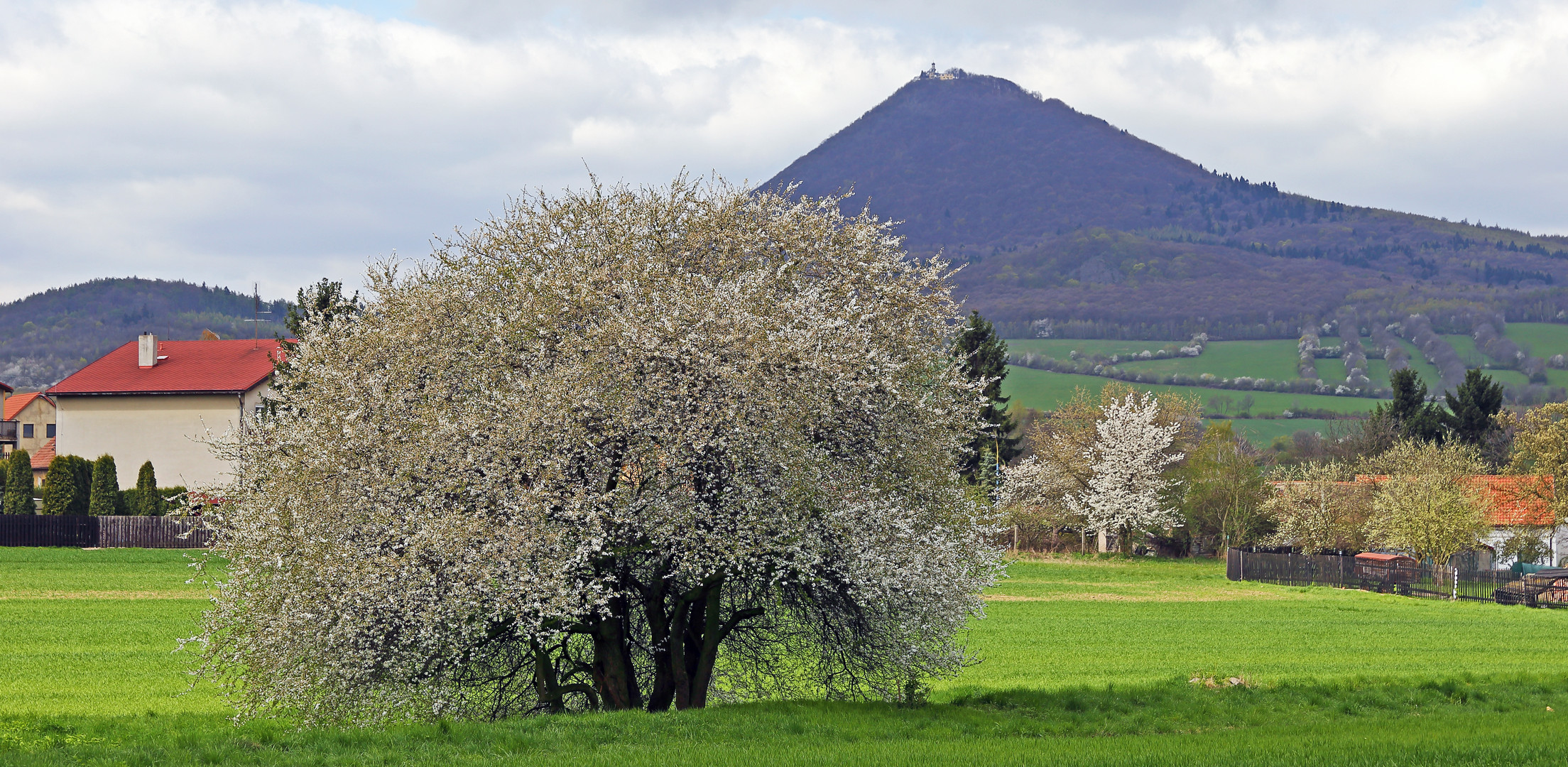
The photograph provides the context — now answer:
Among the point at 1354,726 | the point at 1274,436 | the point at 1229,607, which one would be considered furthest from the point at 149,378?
the point at 1274,436

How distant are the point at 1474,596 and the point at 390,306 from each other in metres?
52.7

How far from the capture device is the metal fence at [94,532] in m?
59.7

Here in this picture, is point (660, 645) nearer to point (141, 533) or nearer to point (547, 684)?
point (547, 684)

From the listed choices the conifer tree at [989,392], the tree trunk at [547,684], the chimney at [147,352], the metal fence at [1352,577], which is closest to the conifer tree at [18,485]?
the chimney at [147,352]

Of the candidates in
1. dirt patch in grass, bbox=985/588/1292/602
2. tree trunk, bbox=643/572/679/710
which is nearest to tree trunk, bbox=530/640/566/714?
Answer: tree trunk, bbox=643/572/679/710

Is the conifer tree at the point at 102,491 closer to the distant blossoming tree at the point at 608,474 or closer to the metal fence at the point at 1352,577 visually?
the distant blossoming tree at the point at 608,474

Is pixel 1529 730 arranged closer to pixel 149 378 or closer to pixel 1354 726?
pixel 1354 726

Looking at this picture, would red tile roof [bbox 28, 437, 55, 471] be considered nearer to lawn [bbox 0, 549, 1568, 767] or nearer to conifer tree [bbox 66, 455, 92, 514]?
conifer tree [bbox 66, 455, 92, 514]

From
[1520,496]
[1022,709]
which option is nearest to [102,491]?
[1022,709]

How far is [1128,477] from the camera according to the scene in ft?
259

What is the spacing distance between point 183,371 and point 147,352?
350cm

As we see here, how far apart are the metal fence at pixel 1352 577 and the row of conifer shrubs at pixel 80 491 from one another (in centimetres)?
5572

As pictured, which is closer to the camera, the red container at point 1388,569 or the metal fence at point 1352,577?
the metal fence at point 1352,577

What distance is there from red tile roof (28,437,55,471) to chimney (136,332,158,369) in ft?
56.7
